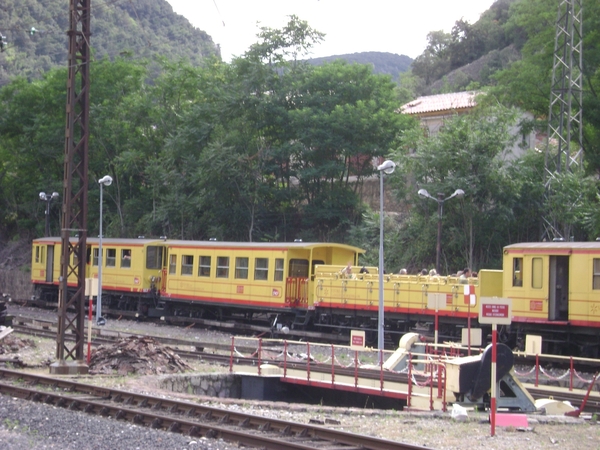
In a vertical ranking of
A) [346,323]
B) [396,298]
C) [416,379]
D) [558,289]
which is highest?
[558,289]

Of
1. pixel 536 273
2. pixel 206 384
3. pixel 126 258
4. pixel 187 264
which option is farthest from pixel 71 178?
pixel 126 258

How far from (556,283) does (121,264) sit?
66.0 feet

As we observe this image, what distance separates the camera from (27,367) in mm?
18875

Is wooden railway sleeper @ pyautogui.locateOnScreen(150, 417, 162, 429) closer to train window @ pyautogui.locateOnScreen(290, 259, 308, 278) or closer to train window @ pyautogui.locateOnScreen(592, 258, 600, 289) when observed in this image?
train window @ pyautogui.locateOnScreen(592, 258, 600, 289)

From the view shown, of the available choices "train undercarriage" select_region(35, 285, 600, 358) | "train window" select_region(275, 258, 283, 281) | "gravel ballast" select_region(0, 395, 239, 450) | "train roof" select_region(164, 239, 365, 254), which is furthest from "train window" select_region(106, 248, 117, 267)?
"gravel ballast" select_region(0, 395, 239, 450)

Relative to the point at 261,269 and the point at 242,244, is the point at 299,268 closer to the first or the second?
the point at 261,269

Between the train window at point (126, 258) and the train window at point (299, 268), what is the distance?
9.58 meters

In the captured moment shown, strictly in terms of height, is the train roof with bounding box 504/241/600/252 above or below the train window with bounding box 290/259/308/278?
above

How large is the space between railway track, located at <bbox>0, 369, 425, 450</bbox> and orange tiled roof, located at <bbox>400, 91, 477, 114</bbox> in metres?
38.0

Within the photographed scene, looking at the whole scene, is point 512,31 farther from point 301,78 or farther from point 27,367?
point 27,367

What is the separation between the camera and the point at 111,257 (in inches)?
1388

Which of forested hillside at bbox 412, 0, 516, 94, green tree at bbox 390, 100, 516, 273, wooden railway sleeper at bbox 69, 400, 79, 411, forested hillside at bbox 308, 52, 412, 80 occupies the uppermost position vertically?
forested hillside at bbox 308, 52, 412, 80

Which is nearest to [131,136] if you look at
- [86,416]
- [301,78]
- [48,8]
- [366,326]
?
[301,78]

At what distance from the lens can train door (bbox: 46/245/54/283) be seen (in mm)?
38719
